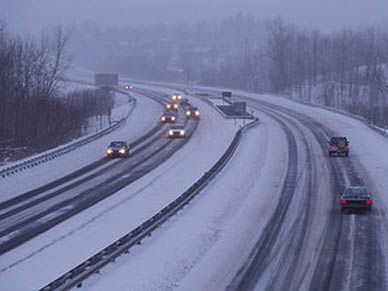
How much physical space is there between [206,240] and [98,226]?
5.40 metres

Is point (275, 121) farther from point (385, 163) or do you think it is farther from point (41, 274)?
point (41, 274)

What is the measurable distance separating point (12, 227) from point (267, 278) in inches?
515

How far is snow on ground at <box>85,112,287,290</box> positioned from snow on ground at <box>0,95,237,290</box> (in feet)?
5.91

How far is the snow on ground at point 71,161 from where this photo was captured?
43062mm

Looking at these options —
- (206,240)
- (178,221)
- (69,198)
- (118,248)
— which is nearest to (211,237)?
(206,240)

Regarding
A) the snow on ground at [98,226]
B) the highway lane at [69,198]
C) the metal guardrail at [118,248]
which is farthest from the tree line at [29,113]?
the metal guardrail at [118,248]

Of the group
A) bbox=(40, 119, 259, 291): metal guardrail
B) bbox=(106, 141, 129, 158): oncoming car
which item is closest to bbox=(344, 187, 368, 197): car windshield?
bbox=(40, 119, 259, 291): metal guardrail

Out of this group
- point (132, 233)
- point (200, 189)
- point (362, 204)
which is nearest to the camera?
point (132, 233)

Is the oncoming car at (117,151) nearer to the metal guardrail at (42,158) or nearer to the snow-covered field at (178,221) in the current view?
the snow-covered field at (178,221)

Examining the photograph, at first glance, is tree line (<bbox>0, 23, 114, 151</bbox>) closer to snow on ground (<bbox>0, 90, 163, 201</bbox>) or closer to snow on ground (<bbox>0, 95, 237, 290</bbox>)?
snow on ground (<bbox>0, 90, 163, 201</bbox>)

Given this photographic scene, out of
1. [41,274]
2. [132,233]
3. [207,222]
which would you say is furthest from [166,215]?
[41,274]

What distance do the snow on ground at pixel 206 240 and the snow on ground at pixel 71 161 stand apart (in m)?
10.4

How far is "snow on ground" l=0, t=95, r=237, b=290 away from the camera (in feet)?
83.1

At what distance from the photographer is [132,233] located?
28656 mm
